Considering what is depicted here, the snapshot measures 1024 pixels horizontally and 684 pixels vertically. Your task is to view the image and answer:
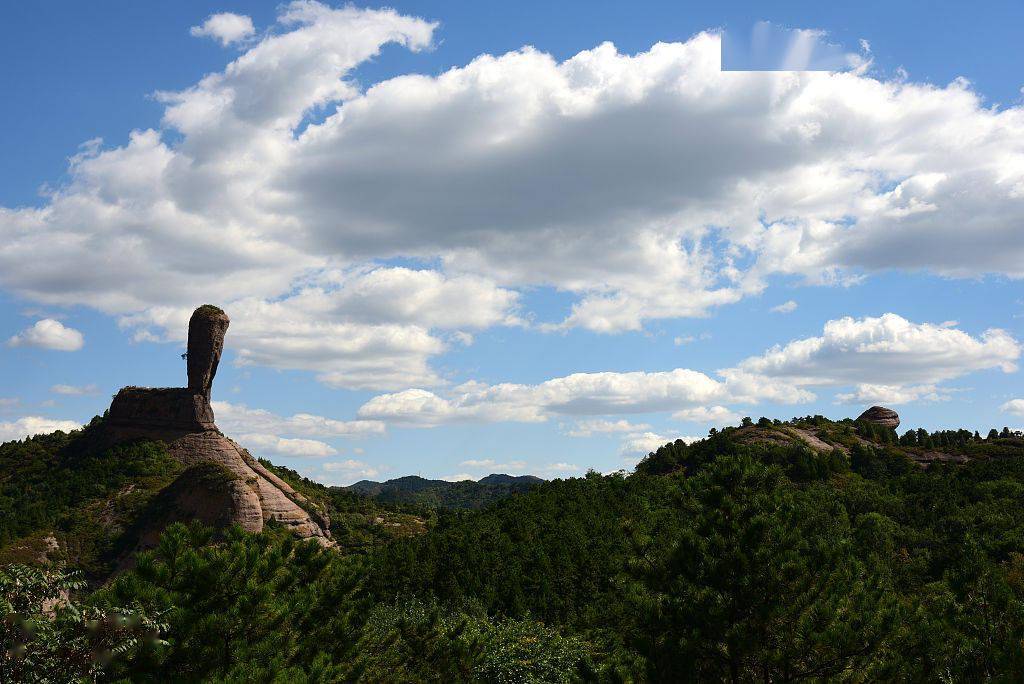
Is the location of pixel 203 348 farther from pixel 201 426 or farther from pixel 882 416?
pixel 882 416

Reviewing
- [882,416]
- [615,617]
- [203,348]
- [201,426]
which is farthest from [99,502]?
[882,416]

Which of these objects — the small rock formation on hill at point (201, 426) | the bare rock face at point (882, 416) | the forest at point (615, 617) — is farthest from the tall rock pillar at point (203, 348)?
the bare rock face at point (882, 416)

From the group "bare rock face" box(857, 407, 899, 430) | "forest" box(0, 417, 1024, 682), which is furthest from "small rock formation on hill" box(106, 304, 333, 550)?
"bare rock face" box(857, 407, 899, 430)

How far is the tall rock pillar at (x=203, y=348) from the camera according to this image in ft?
291

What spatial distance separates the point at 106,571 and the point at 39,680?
6351 centimetres

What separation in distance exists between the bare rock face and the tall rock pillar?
9822 centimetres

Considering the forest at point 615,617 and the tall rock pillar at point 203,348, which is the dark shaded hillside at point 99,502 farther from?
the forest at point 615,617

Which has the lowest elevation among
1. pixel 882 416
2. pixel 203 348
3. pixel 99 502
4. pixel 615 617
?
pixel 615 617

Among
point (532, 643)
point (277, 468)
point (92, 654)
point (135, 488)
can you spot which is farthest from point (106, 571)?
point (92, 654)

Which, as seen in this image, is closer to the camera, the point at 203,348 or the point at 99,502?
the point at 99,502

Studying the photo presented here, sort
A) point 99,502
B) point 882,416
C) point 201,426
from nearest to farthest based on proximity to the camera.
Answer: point 99,502 → point 201,426 → point 882,416

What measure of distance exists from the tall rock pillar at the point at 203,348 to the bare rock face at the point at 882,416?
322ft

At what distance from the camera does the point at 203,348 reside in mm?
89375

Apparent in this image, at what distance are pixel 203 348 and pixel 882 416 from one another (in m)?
104
